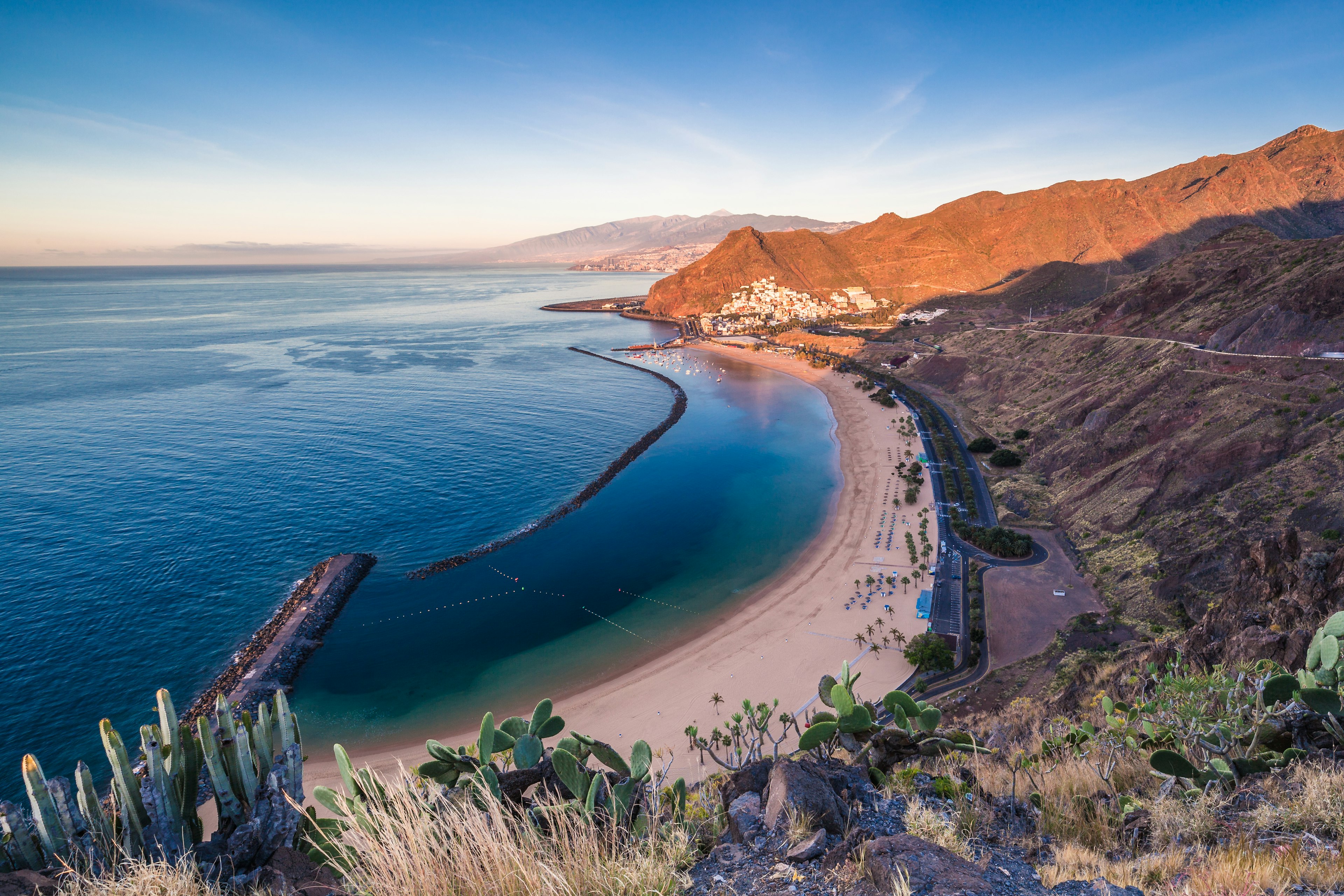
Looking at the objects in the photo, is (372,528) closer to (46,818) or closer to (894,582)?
(894,582)

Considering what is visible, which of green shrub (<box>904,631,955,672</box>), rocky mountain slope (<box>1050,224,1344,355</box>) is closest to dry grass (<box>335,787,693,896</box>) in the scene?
green shrub (<box>904,631,955,672</box>)

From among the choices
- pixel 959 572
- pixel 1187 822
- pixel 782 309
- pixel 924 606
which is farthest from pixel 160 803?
pixel 782 309

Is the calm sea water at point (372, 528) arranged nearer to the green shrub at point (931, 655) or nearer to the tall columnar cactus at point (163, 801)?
the green shrub at point (931, 655)

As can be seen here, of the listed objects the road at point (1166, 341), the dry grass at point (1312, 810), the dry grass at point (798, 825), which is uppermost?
the road at point (1166, 341)

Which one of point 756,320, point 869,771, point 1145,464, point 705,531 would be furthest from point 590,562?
point 756,320

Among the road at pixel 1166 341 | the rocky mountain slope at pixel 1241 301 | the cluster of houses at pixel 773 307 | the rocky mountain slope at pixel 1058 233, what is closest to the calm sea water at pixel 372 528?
the road at pixel 1166 341

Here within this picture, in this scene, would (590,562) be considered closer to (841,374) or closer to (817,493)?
(817,493)
